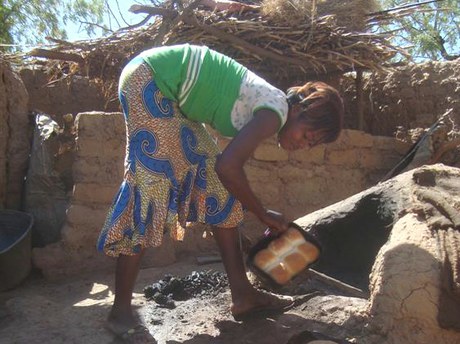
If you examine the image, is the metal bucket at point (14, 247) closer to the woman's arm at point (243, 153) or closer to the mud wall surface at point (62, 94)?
the mud wall surface at point (62, 94)

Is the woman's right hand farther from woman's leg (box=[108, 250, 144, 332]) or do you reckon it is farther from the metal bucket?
the metal bucket

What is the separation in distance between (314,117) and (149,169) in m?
0.74

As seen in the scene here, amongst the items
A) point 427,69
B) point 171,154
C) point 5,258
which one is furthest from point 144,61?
point 427,69

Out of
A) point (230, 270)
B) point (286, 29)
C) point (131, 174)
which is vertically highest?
point (286, 29)

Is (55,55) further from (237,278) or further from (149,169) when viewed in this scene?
(237,278)

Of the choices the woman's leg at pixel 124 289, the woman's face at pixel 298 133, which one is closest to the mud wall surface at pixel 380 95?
the woman's leg at pixel 124 289

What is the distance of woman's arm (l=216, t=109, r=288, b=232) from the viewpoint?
2.20 m

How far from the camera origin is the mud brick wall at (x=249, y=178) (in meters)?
3.80

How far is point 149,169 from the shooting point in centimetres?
241

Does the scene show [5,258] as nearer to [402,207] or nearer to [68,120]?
[68,120]

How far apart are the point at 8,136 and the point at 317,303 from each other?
2.85 metres

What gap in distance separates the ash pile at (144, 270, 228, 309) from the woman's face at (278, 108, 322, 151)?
118cm

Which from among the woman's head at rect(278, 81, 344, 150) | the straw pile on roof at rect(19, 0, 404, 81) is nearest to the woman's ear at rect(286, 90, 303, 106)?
the woman's head at rect(278, 81, 344, 150)

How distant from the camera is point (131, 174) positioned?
2.39 m
